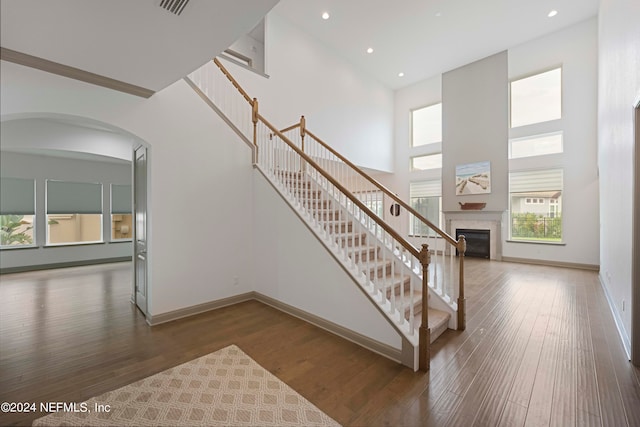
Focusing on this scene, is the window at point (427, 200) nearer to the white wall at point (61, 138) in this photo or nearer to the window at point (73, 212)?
the white wall at point (61, 138)

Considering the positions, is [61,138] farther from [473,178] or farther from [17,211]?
[473,178]

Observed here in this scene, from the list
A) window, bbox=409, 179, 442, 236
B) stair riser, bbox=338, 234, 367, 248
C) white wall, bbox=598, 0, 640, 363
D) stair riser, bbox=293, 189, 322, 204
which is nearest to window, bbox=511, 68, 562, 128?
window, bbox=409, 179, 442, 236

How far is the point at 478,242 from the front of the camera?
25.6 ft

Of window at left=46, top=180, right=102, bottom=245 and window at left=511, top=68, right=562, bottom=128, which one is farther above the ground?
window at left=511, top=68, right=562, bottom=128

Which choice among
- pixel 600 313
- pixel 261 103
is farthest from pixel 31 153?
pixel 600 313

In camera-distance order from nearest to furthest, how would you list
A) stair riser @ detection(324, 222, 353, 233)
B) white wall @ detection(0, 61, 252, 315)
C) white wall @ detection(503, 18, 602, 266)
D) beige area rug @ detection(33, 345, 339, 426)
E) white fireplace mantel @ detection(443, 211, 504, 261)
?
beige area rug @ detection(33, 345, 339, 426) → white wall @ detection(0, 61, 252, 315) → stair riser @ detection(324, 222, 353, 233) → white wall @ detection(503, 18, 602, 266) → white fireplace mantel @ detection(443, 211, 504, 261)

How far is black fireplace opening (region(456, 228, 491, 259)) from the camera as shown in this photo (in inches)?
301

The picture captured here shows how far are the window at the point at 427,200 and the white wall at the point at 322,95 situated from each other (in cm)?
135

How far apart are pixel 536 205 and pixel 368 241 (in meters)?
6.60

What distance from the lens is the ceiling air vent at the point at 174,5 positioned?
1.76 metres

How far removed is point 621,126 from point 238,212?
500 centimetres

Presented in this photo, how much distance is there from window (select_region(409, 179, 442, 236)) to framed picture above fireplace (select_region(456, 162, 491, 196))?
0.80 m

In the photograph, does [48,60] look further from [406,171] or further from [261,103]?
[406,171]

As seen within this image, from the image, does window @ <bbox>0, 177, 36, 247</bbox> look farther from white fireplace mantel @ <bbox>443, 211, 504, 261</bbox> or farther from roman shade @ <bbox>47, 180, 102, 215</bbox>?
white fireplace mantel @ <bbox>443, 211, 504, 261</bbox>
